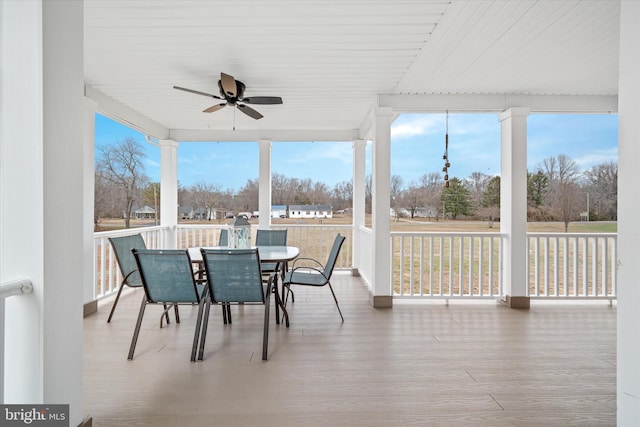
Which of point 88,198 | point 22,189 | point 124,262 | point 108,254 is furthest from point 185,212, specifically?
point 22,189

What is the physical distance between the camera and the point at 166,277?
2750mm

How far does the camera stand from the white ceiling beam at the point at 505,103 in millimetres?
4266

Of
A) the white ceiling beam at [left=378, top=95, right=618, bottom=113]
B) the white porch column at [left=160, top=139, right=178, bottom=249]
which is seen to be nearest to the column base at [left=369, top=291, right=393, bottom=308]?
the white ceiling beam at [left=378, top=95, right=618, bottom=113]

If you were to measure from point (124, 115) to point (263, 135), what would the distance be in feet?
7.04

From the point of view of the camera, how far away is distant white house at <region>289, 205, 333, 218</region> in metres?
6.37

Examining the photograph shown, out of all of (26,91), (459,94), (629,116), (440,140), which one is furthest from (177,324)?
(440,140)

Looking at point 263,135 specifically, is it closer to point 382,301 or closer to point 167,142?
point 167,142

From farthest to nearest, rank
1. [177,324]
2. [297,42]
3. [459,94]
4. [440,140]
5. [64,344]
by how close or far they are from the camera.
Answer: [440,140], [459,94], [177,324], [297,42], [64,344]

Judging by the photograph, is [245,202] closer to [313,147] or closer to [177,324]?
[313,147]

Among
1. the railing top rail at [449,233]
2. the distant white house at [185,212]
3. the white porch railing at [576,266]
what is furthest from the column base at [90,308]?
the white porch railing at [576,266]

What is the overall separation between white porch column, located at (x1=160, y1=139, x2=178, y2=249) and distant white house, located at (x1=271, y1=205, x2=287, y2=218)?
1718 mm

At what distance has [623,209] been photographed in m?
1.43

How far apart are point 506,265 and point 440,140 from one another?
228 centimetres

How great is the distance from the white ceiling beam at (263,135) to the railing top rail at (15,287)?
190 inches
